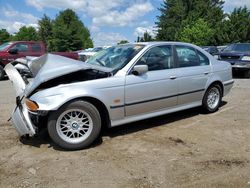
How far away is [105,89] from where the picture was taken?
5375mm

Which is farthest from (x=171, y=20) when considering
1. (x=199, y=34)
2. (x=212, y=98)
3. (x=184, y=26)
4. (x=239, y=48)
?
(x=212, y=98)

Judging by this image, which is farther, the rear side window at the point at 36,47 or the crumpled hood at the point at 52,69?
the rear side window at the point at 36,47

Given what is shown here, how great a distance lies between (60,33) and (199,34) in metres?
26.9

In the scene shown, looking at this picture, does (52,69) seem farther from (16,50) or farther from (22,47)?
(22,47)

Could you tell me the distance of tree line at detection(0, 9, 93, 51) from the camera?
2648 inches

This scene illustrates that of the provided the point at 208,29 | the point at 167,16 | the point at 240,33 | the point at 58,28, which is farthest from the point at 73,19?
the point at 240,33

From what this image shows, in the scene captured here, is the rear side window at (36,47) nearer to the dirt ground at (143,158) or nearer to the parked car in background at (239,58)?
the parked car in background at (239,58)

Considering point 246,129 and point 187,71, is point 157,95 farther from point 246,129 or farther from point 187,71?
point 246,129

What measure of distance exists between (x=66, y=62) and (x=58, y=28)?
65.7 meters

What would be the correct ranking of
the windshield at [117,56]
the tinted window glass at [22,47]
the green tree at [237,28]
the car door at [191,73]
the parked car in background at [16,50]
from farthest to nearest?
1. the green tree at [237,28]
2. the tinted window glass at [22,47]
3. the parked car in background at [16,50]
4. the car door at [191,73]
5. the windshield at [117,56]

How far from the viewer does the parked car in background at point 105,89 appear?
5.07m

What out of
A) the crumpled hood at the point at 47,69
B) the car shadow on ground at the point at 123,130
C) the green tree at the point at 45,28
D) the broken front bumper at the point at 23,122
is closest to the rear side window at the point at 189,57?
the car shadow on ground at the point at 123,130

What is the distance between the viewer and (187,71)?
261 inches

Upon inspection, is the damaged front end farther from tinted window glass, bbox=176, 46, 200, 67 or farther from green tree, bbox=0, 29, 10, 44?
green tree, bbox=0, 29, 10, 44
